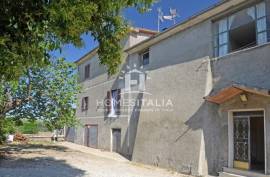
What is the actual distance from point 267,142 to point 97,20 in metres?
7.71

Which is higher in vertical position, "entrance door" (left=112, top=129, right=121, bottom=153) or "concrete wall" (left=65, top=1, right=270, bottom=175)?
"concrete wall" (left=65, top=1, right=270, bottom=175)

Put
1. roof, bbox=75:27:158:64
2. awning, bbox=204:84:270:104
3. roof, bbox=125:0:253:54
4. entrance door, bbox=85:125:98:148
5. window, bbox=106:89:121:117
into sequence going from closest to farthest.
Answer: awning, bbox=204:84:270:104 < roof, bbox=125:0:253:54 < roof, bbox=75:27:158:64 < window, bbox=106:89:121:117 < entrance door, bbox=85:125:98:148

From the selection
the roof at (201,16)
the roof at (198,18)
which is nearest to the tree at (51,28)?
the roof at (198,18)

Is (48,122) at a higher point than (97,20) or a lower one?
lower

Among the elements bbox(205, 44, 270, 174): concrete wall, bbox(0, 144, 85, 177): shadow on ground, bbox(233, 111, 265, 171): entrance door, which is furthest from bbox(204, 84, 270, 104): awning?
bbox(0, 144, 85, 177): shadow on ground

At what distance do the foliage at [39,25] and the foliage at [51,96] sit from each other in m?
15.0

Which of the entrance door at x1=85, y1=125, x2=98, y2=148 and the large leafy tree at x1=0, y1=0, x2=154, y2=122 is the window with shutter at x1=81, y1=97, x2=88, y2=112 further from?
the large leafy tree at x1=0, y1=0, x2=154, y2=122

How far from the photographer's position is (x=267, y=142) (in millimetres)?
10977

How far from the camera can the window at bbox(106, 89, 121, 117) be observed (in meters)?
23.2

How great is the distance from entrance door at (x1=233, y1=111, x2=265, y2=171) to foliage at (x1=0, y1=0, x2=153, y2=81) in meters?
7.65

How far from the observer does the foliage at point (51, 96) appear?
20.7 meters

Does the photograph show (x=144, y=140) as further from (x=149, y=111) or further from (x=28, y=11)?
(x=28, y=11)

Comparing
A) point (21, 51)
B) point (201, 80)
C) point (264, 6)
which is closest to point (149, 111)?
point (201, 80)

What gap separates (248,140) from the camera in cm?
1200
